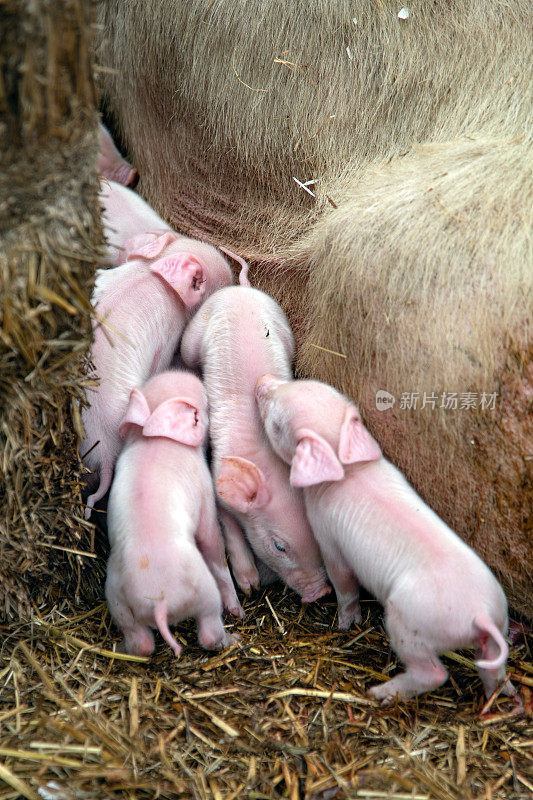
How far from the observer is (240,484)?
193cm

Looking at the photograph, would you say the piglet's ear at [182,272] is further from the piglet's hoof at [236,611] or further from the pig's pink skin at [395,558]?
the piglet's hoof at [236,611]

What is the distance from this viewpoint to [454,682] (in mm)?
1774

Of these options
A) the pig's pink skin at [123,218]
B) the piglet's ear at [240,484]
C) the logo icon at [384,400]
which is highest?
the pig's pink skin at [123,218]

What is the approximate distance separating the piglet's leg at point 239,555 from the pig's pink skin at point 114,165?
1.41m

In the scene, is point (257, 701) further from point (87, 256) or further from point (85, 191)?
point (85, 191)

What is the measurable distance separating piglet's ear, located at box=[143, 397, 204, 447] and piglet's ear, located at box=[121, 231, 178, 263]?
1.88ft

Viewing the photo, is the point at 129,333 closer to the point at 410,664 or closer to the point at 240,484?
the point at 240,484

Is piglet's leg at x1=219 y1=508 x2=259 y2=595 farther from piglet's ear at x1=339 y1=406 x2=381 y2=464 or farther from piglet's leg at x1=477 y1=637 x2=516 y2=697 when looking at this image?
piglet's leg at x1=477 y1=637 x2=516 y2=697

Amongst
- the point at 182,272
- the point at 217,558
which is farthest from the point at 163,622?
the point at 182,272

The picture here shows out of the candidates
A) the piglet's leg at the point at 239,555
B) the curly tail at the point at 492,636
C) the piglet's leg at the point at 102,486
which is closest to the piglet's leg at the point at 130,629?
the piglet's leg at the point at 102,486

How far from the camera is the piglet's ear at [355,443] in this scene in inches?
72.6

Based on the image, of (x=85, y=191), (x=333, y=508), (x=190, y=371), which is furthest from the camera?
(x=190, y=371)

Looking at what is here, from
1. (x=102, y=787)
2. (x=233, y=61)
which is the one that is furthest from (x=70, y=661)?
(x=233, y=61)

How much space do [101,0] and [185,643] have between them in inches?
86.2
